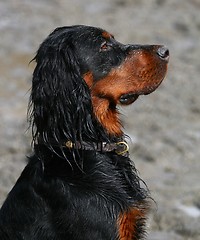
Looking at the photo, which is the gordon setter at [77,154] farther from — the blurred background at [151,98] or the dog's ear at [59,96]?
the blurred background at [151,98]

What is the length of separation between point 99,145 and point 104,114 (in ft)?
0.65

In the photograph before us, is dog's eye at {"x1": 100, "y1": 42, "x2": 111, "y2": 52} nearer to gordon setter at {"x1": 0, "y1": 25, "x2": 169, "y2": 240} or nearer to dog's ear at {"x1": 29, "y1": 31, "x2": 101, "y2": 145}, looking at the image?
gordon setter at {"x1": 0, "y1": 25, "x2": 169, "y2": 240}

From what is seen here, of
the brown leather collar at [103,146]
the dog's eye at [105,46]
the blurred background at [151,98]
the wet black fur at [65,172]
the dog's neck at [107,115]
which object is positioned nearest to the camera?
the wet black fur at [65,172]

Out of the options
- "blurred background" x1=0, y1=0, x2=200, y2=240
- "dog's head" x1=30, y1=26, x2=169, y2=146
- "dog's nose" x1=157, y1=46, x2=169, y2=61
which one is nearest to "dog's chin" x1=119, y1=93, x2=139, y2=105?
"dog's head" x1=30, y1=26, x2=169, y2=146

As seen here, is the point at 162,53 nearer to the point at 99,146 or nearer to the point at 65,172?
the point at 99,146

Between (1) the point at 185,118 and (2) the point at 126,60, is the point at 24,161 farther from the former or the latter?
(2) the point at 126,60

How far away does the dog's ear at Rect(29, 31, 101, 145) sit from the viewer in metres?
4.87

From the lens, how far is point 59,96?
192 inches

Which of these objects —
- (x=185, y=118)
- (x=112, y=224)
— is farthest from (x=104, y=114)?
(x=185, y=118)

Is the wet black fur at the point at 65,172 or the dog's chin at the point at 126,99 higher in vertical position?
the dog's chin at the point at 126,99

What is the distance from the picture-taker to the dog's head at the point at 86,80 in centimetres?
489

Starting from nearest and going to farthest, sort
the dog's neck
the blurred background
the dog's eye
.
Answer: the dog's neck < the dog's eye < the blurred background

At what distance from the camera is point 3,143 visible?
8.07 m

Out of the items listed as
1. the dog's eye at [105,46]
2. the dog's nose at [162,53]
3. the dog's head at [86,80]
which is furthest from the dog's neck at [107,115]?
the dog's nose at [162,53]
